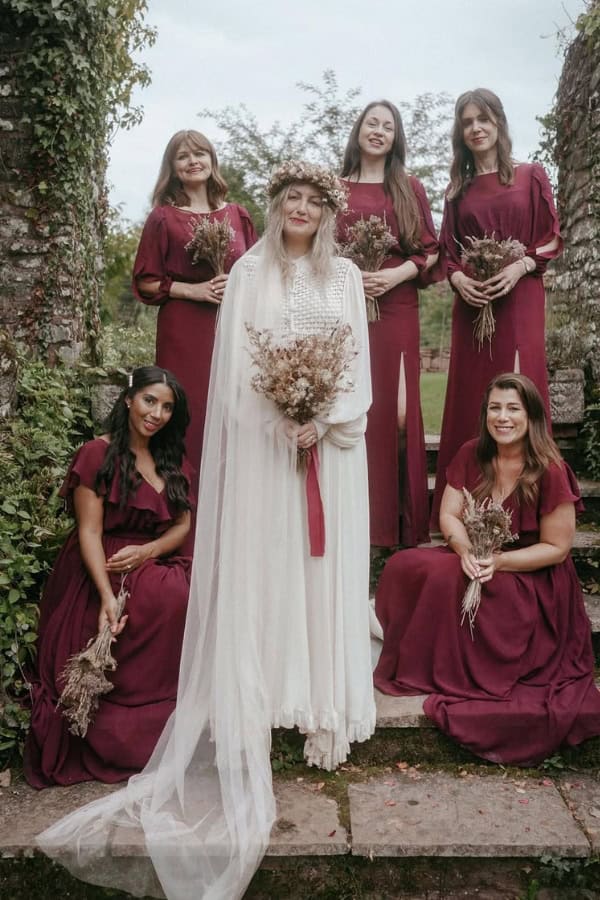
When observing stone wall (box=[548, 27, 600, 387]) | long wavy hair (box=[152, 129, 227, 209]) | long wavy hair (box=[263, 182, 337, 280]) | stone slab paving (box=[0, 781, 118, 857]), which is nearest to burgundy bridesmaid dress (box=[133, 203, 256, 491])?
long wavy hair (box=[152, 129, 227, 209])

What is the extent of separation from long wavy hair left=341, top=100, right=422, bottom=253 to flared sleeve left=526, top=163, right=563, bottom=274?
67cm

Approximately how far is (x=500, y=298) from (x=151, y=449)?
7.29 feet

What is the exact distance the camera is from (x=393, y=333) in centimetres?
461

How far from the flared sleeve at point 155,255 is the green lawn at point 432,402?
15.1 feet

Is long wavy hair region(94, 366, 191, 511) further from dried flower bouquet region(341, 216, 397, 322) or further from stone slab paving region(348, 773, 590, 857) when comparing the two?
stone slab paving region(348, 773, 590, 857)

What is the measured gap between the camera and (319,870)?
2.90 m

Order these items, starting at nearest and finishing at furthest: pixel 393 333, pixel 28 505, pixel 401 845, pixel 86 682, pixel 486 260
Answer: pixel 401 845 < pixel 86 682 < pixel 28 505 < pixel 486 260 < pixel 393 333

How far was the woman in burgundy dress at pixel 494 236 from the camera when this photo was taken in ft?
15.0

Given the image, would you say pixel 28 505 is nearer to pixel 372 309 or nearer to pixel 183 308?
pixel 183 308

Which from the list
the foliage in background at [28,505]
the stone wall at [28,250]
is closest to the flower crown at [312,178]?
the foliage in background at [28,505]

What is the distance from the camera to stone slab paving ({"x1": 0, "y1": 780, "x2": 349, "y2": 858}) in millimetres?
2881

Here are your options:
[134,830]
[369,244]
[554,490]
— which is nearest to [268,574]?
[134,830]

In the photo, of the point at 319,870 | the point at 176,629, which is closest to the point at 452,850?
the point at 319,870

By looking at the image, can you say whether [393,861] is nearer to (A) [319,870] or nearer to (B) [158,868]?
(A) [319,870]
